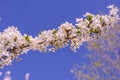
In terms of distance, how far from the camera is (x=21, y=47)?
433 centimetres

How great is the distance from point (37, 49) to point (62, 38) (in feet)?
1.20

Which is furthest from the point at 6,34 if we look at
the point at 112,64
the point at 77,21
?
the point at 112,64

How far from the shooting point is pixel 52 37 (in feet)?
14.3

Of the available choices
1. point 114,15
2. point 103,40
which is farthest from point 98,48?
point 114,15

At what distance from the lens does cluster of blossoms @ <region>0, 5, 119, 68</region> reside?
424cm

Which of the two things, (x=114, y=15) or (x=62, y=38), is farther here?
(x=114, y=15)

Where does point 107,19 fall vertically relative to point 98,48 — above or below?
below

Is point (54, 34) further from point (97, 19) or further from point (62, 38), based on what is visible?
point (97, 19)

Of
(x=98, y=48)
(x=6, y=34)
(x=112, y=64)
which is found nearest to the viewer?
(x=6, y=34)

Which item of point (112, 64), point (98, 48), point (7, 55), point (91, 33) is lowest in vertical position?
point (7, 55)

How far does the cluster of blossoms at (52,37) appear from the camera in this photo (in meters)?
4.24

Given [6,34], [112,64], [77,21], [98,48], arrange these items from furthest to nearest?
1. [98,48]
2. [112,64]
3. [77,21]
4. [6,34]

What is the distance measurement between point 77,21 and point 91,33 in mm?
251

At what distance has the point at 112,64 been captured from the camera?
512 inches
